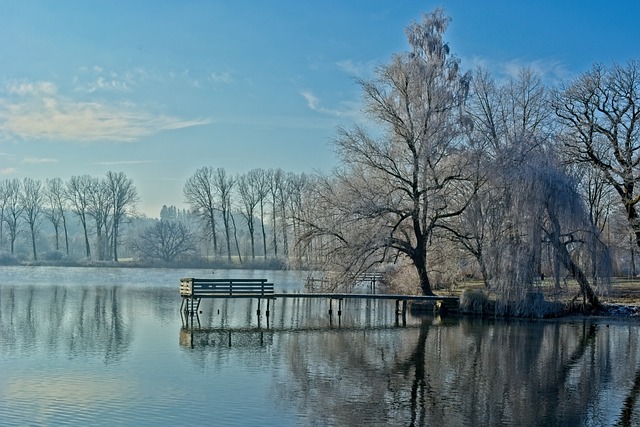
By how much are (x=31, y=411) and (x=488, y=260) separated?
69.2 feet

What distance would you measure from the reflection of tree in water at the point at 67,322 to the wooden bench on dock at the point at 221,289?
2.50 m

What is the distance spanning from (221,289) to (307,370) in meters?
12.7

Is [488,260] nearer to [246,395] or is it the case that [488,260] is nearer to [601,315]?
[601,315]

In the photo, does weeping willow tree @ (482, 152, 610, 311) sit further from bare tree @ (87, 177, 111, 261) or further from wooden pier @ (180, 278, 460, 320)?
bare tree @ (87, 177, 111, 261)

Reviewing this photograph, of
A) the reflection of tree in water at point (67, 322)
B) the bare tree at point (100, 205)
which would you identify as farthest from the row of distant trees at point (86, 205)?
the reflection of tree in water at point (67, 322)

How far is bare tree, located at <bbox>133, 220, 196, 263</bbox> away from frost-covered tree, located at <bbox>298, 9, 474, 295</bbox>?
166ft

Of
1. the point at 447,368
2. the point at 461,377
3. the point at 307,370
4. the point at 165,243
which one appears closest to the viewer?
the point at 461,377

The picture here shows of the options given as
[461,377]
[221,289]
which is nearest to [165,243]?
[221,289]

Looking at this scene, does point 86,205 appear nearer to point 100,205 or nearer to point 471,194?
point 100,205

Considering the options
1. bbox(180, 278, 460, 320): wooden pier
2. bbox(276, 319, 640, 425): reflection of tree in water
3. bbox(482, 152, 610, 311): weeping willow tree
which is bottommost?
bbox(276, 319, 640, 425): reflection of tree in water

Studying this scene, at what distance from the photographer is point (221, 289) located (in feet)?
95.5

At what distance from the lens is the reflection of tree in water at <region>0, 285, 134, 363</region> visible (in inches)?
770

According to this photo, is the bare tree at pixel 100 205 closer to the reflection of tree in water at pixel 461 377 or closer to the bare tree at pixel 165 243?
the bare tree at pixel 165 243

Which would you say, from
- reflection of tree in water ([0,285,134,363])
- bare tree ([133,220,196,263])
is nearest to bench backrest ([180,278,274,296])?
reflection of tree in water ([0,285,134,363])
